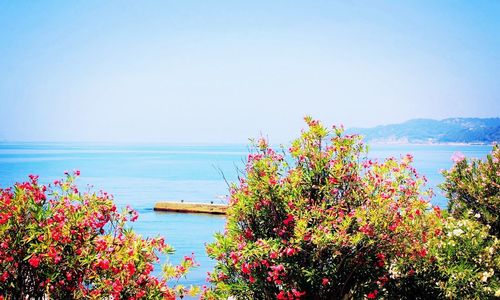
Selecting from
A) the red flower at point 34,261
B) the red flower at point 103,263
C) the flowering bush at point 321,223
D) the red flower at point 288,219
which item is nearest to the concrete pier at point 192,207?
the flowering bush at point 321,223

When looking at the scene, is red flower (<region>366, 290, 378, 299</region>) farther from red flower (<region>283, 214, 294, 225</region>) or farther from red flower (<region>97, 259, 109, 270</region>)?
red flower (<region>97, 259, 109, 270</region>)

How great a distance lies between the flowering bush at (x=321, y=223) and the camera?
9836mm

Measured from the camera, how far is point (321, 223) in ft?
31.9

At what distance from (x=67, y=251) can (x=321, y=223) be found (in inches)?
184

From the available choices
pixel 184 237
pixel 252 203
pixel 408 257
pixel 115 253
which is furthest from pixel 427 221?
pixel 184 237

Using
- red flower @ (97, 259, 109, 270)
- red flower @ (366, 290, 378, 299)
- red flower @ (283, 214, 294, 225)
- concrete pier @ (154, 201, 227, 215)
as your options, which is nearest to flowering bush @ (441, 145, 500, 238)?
red flower @ (366, 290, 378, 299)

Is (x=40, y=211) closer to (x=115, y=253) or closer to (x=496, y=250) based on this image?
(x=115, y=253)

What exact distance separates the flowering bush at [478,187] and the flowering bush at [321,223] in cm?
508

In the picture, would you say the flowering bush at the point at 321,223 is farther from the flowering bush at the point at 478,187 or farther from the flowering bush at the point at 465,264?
the flowering bush at the point at 478,187

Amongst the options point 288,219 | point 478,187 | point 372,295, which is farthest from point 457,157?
point 288,219

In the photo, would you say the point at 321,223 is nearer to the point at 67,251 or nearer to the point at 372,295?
the point at 372,295

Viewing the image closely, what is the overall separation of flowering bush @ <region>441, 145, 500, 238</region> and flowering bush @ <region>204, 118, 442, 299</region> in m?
5.08

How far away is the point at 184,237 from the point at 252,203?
44.0m

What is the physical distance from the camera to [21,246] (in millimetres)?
7215
